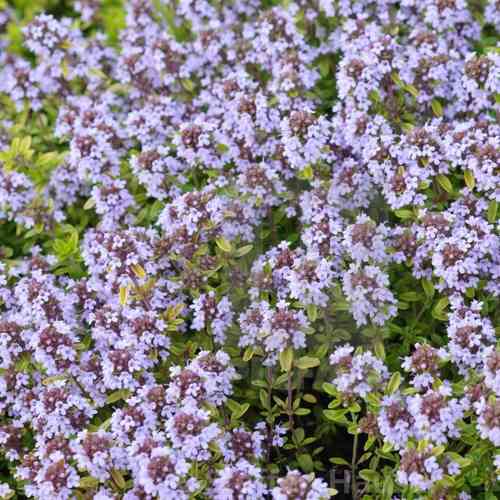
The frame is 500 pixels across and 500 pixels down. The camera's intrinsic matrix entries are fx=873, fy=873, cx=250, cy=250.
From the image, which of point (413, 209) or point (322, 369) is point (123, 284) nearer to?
point (322, 369)

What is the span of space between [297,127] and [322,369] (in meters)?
1.37

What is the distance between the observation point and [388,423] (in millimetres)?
4023

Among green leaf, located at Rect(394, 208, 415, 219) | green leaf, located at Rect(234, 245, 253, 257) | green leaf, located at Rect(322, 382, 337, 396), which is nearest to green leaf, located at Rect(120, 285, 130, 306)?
green leaf, located at Rect(234, 245, 253, 257)

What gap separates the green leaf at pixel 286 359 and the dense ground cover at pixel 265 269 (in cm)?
2

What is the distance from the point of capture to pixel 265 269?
15.8 ft

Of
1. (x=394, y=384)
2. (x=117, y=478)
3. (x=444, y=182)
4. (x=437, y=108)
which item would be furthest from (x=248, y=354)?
(x=437, y=108)

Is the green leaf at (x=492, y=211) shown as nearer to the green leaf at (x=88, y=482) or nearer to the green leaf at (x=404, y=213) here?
the green leaf at (x=404, y=213)

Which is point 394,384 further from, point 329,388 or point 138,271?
point 138,271

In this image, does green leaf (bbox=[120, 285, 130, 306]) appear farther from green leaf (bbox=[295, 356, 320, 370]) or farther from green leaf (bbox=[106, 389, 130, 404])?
green leaf (bbox=[295, 356, 320, 370])

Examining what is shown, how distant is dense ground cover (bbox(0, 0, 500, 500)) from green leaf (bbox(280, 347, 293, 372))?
0.02 m

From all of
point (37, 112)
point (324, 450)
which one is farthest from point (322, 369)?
point (37, 112)

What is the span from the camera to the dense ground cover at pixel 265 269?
417 centimetres

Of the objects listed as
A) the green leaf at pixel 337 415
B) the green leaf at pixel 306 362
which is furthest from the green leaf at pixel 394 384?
the green leaf at pixel 306 362

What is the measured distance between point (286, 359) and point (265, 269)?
2.01ft
